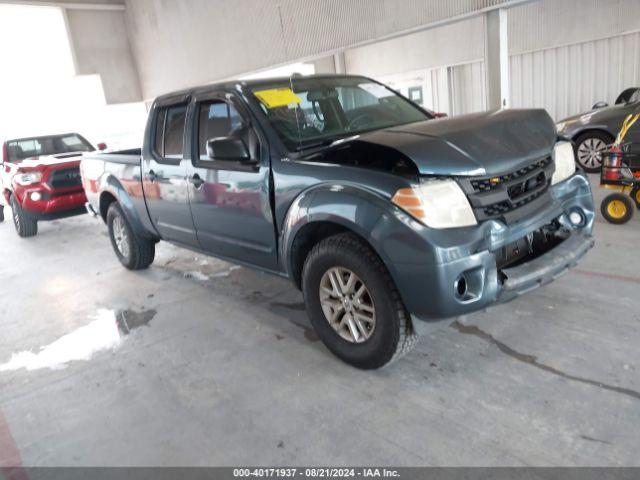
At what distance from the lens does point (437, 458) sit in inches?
79.3

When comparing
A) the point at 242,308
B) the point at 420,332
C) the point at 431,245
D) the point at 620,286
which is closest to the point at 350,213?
the point at 431,245

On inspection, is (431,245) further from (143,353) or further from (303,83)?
(143,353)

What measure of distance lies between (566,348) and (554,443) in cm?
82

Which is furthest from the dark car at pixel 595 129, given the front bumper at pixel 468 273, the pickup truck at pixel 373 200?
the front bumper at pixel 468 273

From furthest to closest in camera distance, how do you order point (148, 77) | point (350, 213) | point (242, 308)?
point (148, 77) → point (242, 308) → point (350, 213)

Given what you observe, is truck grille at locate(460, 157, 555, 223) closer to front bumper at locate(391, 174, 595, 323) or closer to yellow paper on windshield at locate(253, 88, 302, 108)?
front bumper at locate(391, 174, 595, 323)

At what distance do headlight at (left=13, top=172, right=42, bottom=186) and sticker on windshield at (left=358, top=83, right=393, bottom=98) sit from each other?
5.46m

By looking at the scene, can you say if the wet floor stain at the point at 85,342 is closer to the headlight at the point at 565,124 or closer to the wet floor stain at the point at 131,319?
the wet floor stain at the point at 131,319

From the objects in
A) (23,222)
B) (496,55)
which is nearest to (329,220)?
(496,55)

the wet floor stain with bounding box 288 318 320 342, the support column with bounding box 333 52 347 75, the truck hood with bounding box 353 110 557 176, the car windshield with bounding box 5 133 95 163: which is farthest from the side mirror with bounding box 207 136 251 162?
the support column with bounding box 333 52 347 75

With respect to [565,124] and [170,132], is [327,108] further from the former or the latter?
[565,124]

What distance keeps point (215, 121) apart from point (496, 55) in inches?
200

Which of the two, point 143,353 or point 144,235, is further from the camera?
point 144,235

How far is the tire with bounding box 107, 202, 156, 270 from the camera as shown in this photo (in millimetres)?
4852
